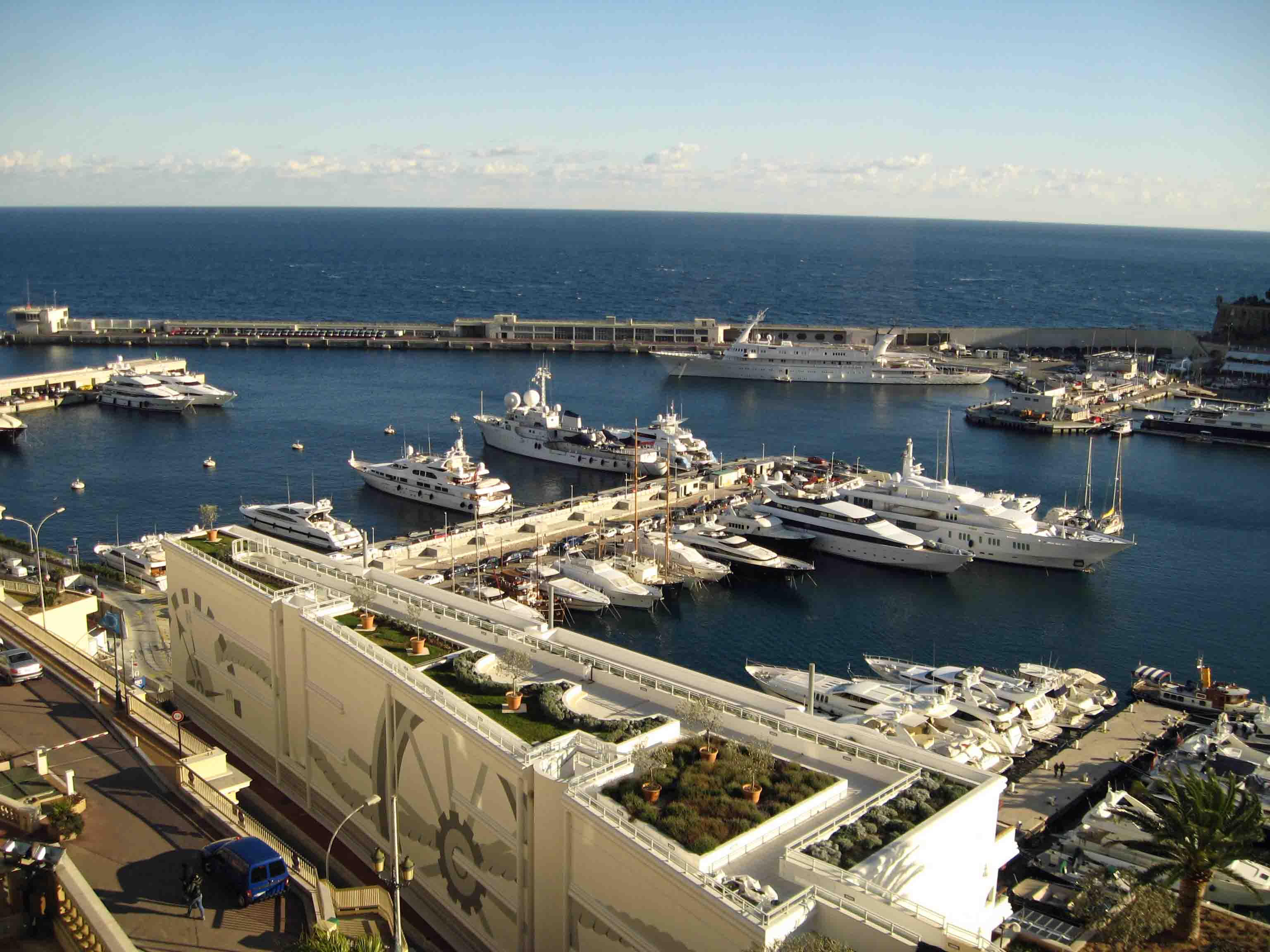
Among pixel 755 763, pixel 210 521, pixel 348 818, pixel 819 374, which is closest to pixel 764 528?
pixel 210 521

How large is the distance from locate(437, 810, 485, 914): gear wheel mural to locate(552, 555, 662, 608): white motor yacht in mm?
19061

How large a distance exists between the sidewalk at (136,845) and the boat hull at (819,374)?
63482 mm

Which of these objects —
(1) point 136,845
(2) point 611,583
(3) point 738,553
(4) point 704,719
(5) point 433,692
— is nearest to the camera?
(1) point 136,845

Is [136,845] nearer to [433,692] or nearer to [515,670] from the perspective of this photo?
[433,692]

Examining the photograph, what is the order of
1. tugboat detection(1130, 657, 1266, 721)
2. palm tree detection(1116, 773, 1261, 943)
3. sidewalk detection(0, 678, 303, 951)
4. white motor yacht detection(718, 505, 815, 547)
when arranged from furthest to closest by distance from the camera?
white motor yacht detection(718, 505, 815, 547)
tugboat detection(1130, 657, 1266, 721)
palm tree detection(1116, 773, 1261, 943)
sidewalk detection(0, 678, 303, 951)

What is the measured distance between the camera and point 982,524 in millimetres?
40469

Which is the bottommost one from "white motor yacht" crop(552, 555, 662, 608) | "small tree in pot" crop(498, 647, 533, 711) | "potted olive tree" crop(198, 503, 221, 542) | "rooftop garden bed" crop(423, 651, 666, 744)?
"white motor yacht" crop(552, 555, 662, 608)

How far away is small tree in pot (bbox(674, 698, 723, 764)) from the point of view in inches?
528

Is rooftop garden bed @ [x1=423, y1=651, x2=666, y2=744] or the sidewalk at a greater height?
rooftop garden bed @ [x1=423, y1=651, x2=666, y2=744]

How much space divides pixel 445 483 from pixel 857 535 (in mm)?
16628

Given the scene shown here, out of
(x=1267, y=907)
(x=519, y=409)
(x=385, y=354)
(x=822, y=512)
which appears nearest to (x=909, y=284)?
(x=385, y=354)

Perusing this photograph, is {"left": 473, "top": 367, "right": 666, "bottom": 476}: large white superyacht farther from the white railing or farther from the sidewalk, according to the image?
the sidewalk

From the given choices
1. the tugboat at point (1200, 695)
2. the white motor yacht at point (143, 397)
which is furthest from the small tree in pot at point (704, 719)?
the white motor yacht at point (143, 397)

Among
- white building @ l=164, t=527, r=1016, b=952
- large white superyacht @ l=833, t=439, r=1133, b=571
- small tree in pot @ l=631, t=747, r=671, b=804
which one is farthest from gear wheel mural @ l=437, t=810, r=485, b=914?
large white superyacht @ l=833, t=439, r=1133, b=571
